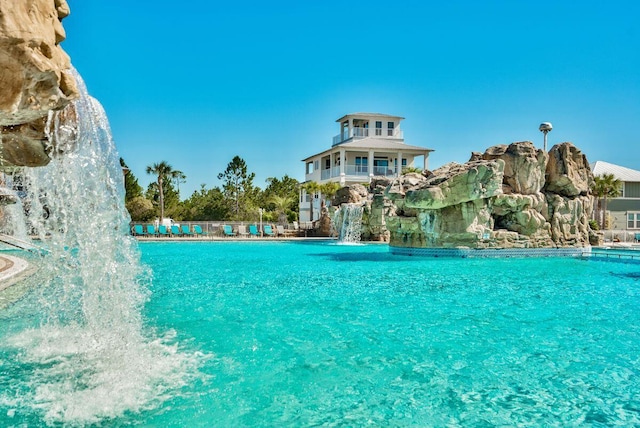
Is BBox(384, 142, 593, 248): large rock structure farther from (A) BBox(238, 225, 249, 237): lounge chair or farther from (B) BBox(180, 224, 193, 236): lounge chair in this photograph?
(B) BBox(180, 224, 193, 236): lounge chair

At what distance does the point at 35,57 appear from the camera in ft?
9.54

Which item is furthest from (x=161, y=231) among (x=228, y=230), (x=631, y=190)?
(x=631, y=190)

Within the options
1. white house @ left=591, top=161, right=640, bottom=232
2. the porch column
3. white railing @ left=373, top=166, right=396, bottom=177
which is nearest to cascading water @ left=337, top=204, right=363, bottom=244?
the porch column

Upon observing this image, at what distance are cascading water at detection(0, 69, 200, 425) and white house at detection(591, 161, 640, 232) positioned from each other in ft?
141

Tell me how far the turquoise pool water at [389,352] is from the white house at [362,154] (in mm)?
29517

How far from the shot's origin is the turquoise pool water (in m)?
5.02

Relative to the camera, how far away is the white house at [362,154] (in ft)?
142

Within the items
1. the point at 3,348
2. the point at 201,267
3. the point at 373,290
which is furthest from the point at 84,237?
the point at 201,267

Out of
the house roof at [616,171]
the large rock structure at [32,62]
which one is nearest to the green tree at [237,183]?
the house roof at [616,171]

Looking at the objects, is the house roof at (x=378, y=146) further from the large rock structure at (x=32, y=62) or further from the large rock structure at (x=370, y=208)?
the large rock structure at (x=32, y=62)

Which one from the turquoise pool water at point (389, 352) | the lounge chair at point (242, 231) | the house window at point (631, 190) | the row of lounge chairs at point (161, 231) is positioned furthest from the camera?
the house window at point (631, 190)

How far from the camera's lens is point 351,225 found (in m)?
31.0

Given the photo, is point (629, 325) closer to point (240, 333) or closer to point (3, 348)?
point (240, 333)

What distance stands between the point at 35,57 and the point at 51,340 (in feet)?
18.5
